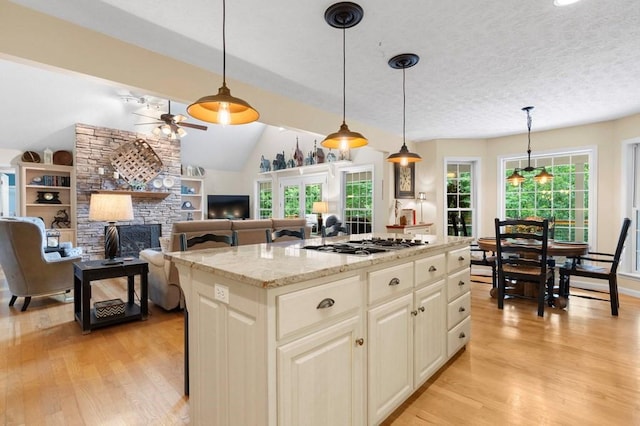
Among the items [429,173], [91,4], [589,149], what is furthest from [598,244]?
[91,4]

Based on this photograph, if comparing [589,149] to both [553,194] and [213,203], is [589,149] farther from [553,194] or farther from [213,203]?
[213,203]

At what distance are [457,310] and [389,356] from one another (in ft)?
3.45

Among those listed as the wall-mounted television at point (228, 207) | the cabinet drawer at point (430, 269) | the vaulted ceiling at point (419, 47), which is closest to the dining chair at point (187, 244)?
the cabinet drawer at point (430, 269)

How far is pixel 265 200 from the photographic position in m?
9.46

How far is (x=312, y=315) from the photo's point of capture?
4.41ft

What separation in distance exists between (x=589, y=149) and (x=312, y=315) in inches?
223

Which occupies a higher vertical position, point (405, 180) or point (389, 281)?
point (405, 180)

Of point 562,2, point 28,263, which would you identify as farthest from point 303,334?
point 28,263

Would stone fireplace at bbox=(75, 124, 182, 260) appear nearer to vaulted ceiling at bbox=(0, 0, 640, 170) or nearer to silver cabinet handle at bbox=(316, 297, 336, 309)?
vaulted ceiling at bbox=(0, 0, 640, 170)

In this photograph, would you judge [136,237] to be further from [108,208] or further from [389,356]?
[389,356]

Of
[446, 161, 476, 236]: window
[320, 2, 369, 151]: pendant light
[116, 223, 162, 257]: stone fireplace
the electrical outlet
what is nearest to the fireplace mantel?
[116, 223, 162, 257]: stone fireplace

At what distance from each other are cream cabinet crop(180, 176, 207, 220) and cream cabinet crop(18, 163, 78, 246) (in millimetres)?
2402

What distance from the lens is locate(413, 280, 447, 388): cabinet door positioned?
2027 mm

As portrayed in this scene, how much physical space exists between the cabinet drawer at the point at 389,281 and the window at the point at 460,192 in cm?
458
